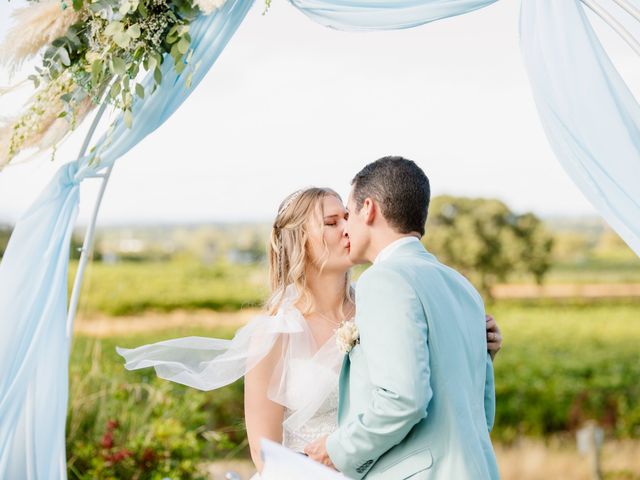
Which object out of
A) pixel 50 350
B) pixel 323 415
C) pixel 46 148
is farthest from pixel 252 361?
pixel 46 148

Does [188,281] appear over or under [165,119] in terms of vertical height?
under

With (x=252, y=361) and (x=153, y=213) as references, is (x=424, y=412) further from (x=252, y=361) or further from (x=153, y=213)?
(x=153, y=213)

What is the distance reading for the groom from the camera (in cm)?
221

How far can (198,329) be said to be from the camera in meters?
10.6

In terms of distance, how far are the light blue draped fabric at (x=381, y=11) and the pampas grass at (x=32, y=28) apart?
87cm

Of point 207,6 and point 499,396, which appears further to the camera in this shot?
point 499,396

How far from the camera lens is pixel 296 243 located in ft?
10.8

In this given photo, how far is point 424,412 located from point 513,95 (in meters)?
9.91

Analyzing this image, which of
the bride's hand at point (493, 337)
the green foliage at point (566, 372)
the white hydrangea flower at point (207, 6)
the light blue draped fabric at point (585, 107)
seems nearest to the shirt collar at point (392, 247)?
the bride's hand at point (493, 337)

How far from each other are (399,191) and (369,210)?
4.1 inches

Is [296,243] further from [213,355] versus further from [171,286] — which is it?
[171,286]

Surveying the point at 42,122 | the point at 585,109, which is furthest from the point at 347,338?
the point at 42,122

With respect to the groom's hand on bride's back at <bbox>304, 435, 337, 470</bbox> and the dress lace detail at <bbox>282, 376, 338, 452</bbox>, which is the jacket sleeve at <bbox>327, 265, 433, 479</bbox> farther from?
the dress lace detail at <bbox>282, 376, 338, 452</bbox>

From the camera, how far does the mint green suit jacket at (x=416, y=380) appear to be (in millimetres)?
2207
